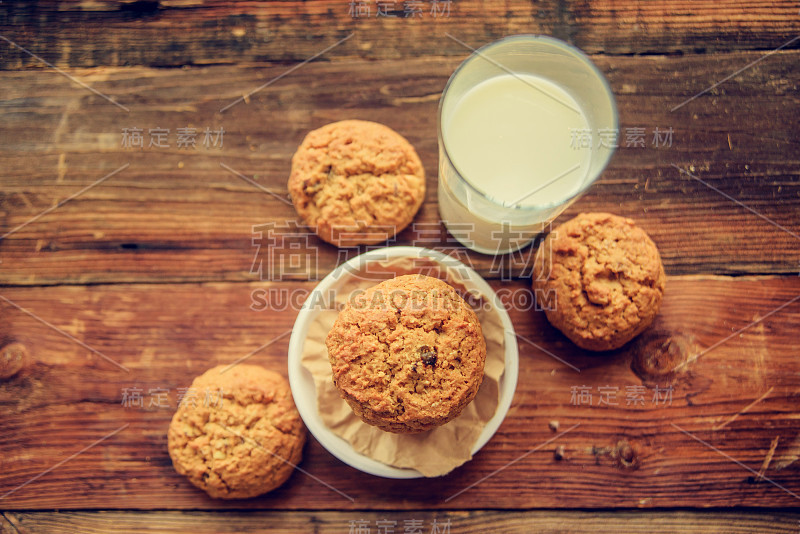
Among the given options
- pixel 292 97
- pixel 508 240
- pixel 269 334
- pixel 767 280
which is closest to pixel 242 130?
pixel 292 97

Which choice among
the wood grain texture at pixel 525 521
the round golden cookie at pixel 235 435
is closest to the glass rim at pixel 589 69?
the round golden cookie at pixel 235 435

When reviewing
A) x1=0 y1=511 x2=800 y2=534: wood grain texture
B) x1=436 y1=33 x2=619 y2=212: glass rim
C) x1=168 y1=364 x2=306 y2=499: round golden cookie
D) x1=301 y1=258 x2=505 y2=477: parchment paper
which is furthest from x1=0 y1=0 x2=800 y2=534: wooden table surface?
x1=436 y1=33 x2=619 y2=212: glass rim

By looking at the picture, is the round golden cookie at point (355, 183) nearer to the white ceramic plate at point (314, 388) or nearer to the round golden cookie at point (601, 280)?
the white ceramic plate at point (314, 388)

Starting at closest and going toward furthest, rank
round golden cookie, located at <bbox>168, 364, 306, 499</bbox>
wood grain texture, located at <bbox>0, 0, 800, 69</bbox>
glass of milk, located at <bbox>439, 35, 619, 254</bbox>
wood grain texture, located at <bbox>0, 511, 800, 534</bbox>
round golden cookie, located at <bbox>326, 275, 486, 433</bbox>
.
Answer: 1. round golden cookie, located at <bbox>326, 275, 486, 433</bbox>
2. glass of milk, located at <bbox>439, 35, 619, 254</bbox>
3. round golden cookie, located at <bbox>168, 364, 306, 499</bbox>
4. wood grain texture, located at <bbox>0, 511, 800, 534</bbox>
5. wood grain texture, located at <bbox>0, 0, 800, 69</bbox>

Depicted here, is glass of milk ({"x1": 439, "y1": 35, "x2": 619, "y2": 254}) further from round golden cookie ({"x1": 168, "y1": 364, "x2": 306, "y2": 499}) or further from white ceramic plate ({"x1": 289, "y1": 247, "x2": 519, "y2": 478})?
round golden cookie ({"x1": 168, "y1": 364, "x2": 306, "y2": 499})

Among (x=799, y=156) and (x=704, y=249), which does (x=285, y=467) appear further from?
(x=799, y=156)

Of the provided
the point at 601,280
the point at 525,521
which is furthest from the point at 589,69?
the point at 525,521

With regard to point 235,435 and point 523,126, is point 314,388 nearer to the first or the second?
point 235,435
